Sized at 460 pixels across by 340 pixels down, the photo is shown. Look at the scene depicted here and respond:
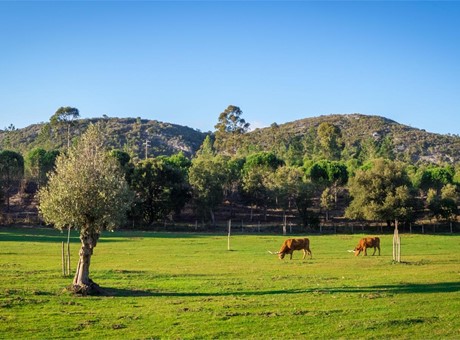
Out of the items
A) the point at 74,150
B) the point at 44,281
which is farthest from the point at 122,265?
the point at 74,150

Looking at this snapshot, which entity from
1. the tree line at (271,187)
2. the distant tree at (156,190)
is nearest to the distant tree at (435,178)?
the tree line at (271,187)

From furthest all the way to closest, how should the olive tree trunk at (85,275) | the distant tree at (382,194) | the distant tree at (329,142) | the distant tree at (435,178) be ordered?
the distant tree at (329,142) < the distant tree at (435,178) < the distant tree at (382,194) < the olive tree trunk at (85,275)

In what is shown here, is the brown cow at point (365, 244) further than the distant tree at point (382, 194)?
No

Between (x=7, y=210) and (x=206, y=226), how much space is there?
40582mm

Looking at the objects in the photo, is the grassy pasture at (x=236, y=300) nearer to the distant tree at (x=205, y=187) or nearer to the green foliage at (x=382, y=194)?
the green foliage at (x=382, y=194)

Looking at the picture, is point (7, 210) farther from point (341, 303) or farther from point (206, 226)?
point (341, 303)


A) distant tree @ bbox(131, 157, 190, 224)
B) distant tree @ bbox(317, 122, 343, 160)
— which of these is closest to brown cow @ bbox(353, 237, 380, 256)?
distant tree @ bbox(131, 157, 190, 224)

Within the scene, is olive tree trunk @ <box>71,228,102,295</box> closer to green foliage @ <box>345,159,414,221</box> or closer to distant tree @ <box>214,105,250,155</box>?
green foliage @ <box>345,159,414,221</box>

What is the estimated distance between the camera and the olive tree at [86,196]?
2728 centimetres

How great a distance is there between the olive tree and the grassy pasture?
3319mm

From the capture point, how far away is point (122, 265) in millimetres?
38375

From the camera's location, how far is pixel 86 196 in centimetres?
2745

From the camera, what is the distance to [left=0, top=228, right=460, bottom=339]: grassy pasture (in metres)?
18.1

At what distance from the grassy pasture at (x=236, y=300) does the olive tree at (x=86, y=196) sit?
332 cm
